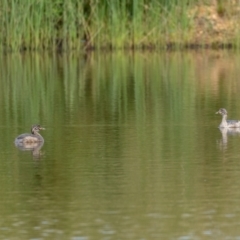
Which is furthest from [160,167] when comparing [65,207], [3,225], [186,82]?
[186,82]

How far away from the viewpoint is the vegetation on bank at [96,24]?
30234mm

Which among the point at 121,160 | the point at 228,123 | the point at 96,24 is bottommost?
the point at 121,160

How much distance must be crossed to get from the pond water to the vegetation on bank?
17.1 ft

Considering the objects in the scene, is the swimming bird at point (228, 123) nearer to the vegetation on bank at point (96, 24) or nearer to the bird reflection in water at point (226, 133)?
the bird reflection in water at point (226, 133)

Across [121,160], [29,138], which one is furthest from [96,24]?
[121,160]

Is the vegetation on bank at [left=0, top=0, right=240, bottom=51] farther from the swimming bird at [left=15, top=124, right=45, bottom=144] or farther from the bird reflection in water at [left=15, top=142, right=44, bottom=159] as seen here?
the bird reflection in water at [left=15, top=142, right=44, bottom=159]

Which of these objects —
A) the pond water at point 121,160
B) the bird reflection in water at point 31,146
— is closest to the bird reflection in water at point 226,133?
the pond water at point 121,160

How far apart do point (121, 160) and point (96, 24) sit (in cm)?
1779

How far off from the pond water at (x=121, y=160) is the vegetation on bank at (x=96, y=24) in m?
5.22

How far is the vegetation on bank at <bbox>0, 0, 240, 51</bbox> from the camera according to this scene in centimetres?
3023

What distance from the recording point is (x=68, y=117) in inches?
712

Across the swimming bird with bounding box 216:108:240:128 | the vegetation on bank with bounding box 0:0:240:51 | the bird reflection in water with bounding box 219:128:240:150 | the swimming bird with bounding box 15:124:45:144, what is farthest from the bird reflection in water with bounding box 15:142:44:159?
the vegetation on bank with bounding box 0:0:240:51

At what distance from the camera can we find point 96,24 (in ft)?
102

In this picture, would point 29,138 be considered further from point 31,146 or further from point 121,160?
point 121,160
